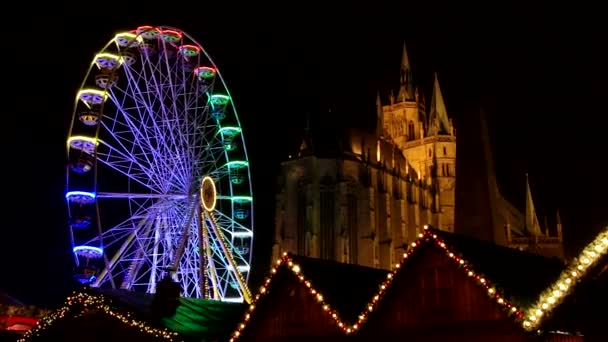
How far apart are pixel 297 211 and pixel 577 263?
59381 millimetres

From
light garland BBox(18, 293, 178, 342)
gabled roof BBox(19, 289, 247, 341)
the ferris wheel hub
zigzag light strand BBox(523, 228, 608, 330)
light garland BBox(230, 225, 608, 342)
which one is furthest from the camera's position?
the ferris wheel hub

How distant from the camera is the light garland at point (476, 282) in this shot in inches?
360

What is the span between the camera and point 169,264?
1261 inches

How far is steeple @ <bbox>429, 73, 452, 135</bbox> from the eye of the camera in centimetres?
9304

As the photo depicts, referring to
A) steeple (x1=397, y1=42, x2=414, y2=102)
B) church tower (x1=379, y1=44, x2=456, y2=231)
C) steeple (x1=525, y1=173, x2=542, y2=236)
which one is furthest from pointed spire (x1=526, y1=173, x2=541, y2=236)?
steeple (x1=397, y1=42, x2=414, y2=102)

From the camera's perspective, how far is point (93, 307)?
17875mm

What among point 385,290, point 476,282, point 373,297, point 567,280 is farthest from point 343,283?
point 567,280

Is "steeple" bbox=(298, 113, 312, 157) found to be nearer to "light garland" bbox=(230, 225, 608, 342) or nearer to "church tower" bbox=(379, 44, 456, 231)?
"church tower" bbox=(379, 44, 456, 231)

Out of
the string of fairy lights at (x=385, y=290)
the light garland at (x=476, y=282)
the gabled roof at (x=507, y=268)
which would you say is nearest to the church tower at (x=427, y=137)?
the string of fairy lights at (x=385, y=290)

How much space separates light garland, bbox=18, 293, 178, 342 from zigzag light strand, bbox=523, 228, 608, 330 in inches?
364

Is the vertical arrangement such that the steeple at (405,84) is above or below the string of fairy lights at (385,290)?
above

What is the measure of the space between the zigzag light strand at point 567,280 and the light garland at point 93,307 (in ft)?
30.3

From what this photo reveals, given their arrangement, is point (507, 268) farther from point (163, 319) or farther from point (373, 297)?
point (163, 319)

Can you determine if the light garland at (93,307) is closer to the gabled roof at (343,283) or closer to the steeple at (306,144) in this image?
the gabled roof at (343,283)
